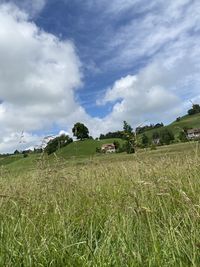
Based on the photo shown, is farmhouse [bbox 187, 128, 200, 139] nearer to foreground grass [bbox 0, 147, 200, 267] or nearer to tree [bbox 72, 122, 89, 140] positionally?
foreground grass [bbox 0, 147, 200, 267]

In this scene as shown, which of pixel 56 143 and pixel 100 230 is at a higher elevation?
pixel 56 143

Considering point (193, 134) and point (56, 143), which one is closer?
point (56, 143)

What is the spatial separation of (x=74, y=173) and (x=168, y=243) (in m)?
4.85

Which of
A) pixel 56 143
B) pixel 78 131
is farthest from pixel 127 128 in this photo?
pixel 78 131

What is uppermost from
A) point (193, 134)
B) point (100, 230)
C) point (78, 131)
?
point (78, 131)

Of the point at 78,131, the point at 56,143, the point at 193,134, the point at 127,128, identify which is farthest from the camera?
the point at 78,131

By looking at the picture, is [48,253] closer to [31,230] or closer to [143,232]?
[31,230]

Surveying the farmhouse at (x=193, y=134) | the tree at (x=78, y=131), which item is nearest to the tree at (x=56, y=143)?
the tree at (x=78, y=131)

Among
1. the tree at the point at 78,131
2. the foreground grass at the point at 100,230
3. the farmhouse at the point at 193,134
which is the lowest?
the foreground grass at the point at 100,230

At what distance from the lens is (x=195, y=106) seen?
508cm

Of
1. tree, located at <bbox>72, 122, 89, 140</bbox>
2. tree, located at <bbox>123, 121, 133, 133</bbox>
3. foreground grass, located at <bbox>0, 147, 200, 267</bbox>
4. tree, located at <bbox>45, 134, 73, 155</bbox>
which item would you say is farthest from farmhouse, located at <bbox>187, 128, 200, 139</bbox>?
tree, located at <bbox>45, 134, 73, 155</bbox>

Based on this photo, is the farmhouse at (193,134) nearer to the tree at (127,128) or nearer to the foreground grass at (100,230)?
the foreground grass at (100,230)

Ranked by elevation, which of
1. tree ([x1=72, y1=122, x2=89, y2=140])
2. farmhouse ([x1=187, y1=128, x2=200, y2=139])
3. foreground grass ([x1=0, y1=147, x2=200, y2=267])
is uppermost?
tree ([x1=72, y1=122, x2=89, y2=140])

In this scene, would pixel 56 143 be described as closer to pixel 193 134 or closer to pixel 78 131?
pixel 78 131
